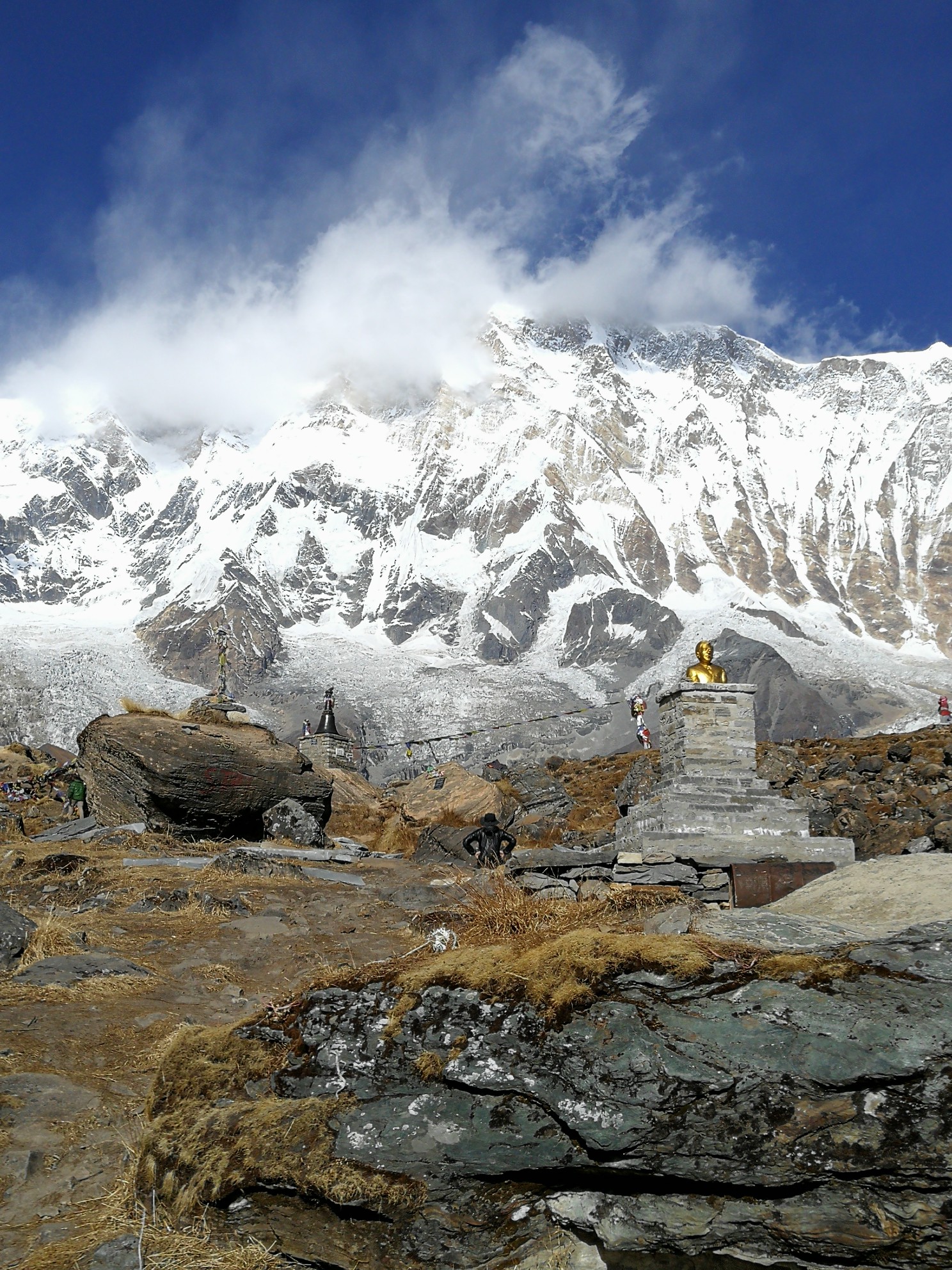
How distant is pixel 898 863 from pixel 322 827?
13.1 meters

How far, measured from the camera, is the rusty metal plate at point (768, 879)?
1010 cm

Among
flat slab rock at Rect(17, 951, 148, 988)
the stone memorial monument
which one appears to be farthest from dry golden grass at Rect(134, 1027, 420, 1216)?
the stone memorial monument

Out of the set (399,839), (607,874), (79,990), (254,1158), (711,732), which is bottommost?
(399,839)

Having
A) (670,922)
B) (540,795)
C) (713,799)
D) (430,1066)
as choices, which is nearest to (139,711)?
(540,795)

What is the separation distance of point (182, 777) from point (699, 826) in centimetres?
933

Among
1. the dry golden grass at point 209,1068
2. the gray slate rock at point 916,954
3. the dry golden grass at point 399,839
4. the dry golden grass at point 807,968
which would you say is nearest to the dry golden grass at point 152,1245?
the dry golden grass at point 209,1068

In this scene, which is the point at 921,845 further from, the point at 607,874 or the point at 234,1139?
the point at 234,1139

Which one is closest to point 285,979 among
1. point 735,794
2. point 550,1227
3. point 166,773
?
point 550,1227

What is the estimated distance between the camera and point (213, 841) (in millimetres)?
16359

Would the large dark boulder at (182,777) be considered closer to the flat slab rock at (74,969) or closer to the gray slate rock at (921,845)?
the flat slab rock at (74,969)

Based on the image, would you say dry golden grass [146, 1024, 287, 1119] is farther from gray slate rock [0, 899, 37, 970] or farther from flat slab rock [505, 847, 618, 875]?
flat slab rock [505, 847, 618, 875]

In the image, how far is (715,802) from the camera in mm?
11359

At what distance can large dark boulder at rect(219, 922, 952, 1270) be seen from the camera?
342cm

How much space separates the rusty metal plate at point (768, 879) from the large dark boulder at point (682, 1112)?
20.2 feet
